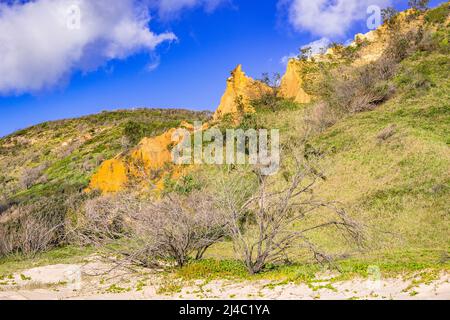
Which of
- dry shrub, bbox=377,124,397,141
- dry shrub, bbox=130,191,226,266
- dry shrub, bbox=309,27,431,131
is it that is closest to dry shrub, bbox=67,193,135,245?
dry shrub, bbox=130,191,226,266

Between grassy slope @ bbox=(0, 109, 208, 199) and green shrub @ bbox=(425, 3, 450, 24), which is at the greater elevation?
green shrub @ bbox=(425, 3, 450, 24)

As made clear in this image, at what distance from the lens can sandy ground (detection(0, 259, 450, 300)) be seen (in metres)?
8.73

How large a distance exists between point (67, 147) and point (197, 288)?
57.1 meters

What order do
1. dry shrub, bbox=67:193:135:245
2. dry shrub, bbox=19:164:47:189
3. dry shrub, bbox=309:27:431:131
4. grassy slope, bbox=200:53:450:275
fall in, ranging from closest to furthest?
dry shrub, bbox=67:193:135:245 → grassy slope, bbox=200:53:450:275 → dry shrub, bbox=309:27:431:131 → dry shrub, bbox=19:164:47:189

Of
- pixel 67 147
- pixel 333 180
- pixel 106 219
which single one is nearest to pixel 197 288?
pixel 106 219

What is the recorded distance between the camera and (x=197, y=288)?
11.0 m

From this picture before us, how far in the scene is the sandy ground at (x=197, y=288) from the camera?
8727 millimetres

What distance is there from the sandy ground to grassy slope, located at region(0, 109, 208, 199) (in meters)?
26.8

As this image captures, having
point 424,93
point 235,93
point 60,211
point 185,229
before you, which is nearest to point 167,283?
point 185,229

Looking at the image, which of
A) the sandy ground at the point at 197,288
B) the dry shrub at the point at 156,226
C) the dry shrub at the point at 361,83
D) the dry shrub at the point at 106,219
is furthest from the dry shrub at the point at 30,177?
the dry shrub at the point at 156,226

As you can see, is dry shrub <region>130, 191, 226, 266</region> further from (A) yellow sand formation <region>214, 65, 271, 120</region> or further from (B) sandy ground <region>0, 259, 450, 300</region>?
(A) yellow sand formation <region>214, 65, 271, 120</region>

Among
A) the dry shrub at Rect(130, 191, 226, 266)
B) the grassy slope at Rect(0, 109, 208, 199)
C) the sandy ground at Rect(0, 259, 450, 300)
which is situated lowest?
the sandy ground at Rect(0, 259, 450, 300)

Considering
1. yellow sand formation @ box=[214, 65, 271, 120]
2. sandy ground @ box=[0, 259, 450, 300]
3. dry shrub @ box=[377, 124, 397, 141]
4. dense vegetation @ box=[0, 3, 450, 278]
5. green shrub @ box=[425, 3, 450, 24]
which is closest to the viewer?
sandy ground @ box=[0, 259, 450, 300]
